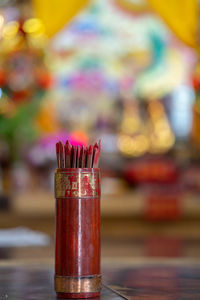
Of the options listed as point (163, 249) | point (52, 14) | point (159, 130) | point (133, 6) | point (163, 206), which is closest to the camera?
point (163, 249)

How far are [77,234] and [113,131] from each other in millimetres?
5622

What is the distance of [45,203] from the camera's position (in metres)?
3.56

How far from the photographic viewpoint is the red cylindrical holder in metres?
0.89

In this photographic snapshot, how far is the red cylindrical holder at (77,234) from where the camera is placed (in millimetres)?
891

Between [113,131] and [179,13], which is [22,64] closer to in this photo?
[179,13]

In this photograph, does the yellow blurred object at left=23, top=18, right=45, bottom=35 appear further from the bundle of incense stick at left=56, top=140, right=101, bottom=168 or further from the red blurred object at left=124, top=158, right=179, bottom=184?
the bundle of incense stick at left=56, top=140, right=101, bottom=168

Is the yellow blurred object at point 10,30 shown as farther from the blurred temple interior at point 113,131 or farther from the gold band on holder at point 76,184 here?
the gold band on holder at point 76,184

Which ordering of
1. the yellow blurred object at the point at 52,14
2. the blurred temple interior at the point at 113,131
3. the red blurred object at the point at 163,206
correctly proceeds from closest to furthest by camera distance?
the blurred temple interior at the point at 113,131, the yellow blurred object at the point at 52,14, the red blurred object at the point at 163,206

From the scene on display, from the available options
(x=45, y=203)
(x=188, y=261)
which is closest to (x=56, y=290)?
(x=188, y=261)

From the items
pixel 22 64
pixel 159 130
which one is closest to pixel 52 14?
pixel 22 64

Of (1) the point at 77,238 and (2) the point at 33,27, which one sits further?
(2) the point at 33,27

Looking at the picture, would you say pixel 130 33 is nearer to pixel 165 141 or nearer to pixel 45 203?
pixel 165 141

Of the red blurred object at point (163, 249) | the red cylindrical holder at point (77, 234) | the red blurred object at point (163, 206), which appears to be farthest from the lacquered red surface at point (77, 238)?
the red blurred object at point (163, 206)

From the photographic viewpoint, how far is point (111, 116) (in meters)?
6.76
